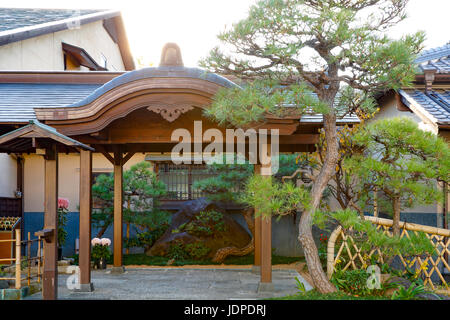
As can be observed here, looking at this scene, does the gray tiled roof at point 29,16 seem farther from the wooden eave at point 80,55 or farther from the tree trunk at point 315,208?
the tree trunk at point 315,208

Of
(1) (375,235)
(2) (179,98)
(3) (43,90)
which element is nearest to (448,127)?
(1) (375,235)

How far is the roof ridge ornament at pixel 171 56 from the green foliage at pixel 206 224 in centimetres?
604

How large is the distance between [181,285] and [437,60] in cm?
800

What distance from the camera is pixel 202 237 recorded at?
12.2 meters

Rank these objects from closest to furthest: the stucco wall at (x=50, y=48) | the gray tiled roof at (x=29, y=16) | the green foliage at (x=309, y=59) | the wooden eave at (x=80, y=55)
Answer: the green foliage at (x=309, y=59) < the stucco wall at (x=50, y=48) < the gray tiled roof at (x=29, y=16) < the wooden eave at (x=80, y=55)

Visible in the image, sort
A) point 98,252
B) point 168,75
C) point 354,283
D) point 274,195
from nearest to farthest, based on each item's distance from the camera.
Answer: point 274,195 → point 354,283 → point 168,75 → point 98,252

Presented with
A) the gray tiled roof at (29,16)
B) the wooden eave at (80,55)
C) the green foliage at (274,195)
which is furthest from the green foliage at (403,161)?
the wooden eave at (80,55)

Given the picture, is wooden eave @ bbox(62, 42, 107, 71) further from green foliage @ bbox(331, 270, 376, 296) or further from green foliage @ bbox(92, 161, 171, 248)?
green foliage @ bbox(331, 270, 376, 296)

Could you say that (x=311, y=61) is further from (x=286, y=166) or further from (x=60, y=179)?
(x=60, y=179)

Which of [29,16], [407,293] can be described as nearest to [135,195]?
[29,16]

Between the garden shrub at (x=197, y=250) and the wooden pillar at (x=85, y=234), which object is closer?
the wooden pillar at (x=85, y=234)

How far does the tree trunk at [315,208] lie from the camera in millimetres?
6008

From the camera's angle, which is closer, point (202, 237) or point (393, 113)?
point (393, 113)

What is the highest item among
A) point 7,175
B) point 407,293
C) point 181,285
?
point 7,175
